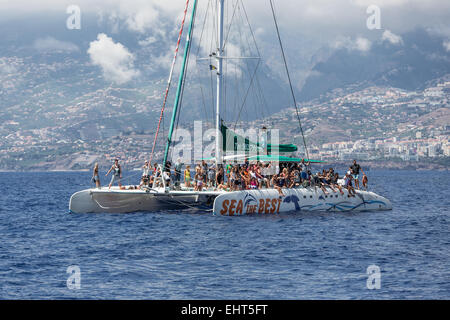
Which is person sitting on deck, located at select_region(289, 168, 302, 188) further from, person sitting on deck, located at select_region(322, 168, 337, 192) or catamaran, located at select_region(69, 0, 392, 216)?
person sitting on deck, located at select_region(322, 168, 337, 192)

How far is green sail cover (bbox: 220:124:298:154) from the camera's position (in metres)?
37.7

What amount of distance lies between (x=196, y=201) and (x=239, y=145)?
667 cm

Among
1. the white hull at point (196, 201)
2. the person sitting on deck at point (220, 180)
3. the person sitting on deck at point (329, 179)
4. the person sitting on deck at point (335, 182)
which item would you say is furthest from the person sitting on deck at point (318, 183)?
the person sitting on deck at point (220, 180)

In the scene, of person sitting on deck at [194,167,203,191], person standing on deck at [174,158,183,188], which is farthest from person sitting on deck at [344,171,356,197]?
person standing on deck at [174,158,183,188]

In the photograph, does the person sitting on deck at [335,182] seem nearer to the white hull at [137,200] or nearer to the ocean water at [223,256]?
the ocean water at [223,256]

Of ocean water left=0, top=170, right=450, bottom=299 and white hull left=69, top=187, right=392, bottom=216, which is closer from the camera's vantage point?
ocean water left=0, top=170, right=450, bottom=299

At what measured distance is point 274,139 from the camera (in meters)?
45.2

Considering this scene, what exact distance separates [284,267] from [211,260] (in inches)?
→ 104

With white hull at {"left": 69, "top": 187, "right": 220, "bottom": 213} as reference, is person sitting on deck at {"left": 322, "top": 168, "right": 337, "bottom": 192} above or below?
above

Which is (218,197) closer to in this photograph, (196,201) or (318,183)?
(196,201)

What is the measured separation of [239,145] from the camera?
127 ft

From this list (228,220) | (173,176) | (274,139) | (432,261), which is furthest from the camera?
(274,139)
